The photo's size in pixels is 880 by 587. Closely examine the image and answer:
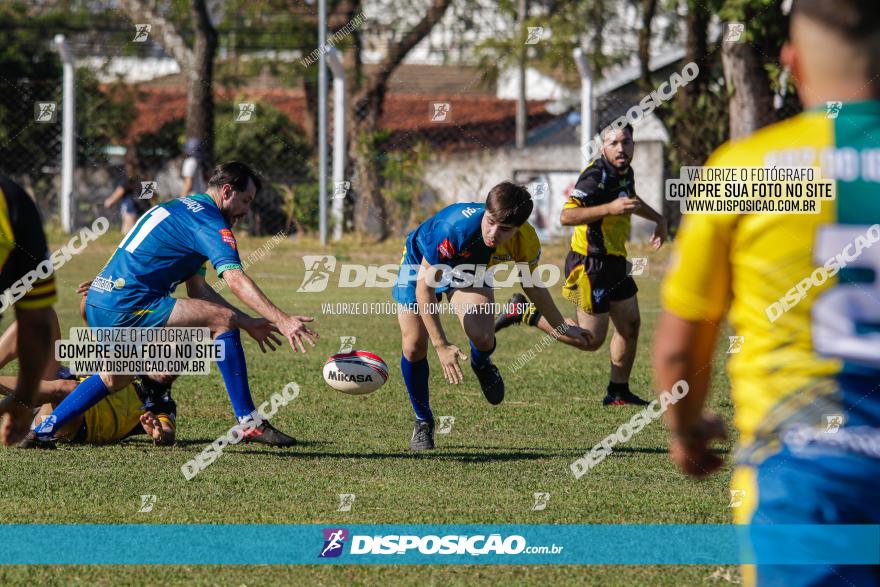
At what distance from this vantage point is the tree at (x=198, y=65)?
24844 millimetres

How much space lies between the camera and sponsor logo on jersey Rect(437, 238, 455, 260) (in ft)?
25.2

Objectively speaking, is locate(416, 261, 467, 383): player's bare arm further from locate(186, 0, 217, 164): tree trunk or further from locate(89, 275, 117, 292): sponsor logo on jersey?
locate(186, 0, 217, 164): tree trunk

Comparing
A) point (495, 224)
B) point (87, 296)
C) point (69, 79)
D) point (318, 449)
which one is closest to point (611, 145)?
point (495, 224)

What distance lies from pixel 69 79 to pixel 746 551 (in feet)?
73.8

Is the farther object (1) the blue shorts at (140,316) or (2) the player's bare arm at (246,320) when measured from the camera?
(1) the blue shorts at (140,316)

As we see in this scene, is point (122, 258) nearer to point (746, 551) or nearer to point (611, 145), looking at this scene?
point (611, 145)

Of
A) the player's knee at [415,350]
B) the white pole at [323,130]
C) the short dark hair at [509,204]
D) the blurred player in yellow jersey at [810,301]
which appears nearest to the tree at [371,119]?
the white pole at [323,130]

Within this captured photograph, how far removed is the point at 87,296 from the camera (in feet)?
25.6

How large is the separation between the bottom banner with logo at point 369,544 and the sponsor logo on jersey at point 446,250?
2.32 metres

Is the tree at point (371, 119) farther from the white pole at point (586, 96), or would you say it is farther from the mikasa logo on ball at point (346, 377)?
the mikasa logo on ball at point (346, 377)

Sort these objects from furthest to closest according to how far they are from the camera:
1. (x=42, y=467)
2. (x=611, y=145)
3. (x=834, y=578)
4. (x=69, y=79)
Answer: (x=69, y=79)
(x=611, y=145)
(x=42, y=467)
(x=834, y=578)

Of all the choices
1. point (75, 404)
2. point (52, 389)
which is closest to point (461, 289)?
point (75, 404)

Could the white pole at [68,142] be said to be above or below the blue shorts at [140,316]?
above

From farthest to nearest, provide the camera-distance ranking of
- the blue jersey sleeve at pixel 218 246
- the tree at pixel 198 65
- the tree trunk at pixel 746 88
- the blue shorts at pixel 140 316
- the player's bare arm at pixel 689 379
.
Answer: the tree at pixel 198 65 → the tree trunk at pixel 746 88 → the blue shorts at pixel 140 316 → the blue jersey sleeve at pixel 218 246 → the player's bare arm at pixel 689 379
